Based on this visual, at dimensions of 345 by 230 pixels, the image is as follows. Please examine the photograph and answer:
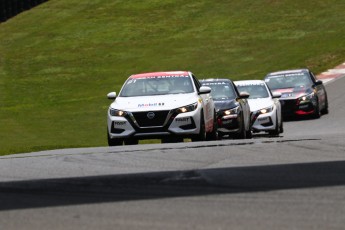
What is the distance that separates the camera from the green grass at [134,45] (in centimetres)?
4138

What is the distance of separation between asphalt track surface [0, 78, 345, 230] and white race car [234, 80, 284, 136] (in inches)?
458

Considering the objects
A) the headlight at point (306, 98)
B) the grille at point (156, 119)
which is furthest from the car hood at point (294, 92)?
the grille at point (156, 119)

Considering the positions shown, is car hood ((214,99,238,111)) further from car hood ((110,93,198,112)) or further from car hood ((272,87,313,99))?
car hood ((272,87,313,99))

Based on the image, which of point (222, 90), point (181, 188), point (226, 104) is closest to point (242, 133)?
point (226, 104)

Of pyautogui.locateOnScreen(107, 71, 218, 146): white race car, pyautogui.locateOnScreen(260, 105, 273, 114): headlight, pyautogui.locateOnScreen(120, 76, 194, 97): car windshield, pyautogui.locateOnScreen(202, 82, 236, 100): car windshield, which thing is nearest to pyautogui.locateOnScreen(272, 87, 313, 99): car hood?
pyautogui.locateOnScreen(260, 105, 273, 114): headlight

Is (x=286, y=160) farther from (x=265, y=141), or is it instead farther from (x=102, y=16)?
(x=102, y=16)

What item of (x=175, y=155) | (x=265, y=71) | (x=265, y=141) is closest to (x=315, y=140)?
(x=265, y=141)

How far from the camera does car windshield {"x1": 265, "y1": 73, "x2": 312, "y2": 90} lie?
32594mm

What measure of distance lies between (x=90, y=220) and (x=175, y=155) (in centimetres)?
527

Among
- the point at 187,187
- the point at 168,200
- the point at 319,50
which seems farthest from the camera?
the point at 319,50

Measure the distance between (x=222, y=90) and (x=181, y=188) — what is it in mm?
15421

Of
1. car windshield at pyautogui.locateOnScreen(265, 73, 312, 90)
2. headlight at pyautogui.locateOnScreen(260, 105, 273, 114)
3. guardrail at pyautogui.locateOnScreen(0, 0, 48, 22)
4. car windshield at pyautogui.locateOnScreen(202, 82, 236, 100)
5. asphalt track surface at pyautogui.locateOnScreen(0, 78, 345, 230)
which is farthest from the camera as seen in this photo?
guardrail at pyautogui.locateOnScreen(0, 0, 48, 22)

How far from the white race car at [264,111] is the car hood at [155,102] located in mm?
6386

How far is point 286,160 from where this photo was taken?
1275cm
